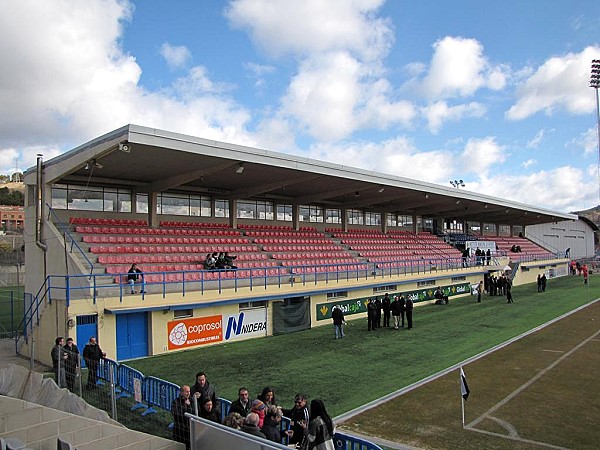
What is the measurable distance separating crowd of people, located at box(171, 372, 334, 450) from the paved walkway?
7.74m

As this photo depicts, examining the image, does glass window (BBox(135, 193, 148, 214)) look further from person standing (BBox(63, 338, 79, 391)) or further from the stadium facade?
person standing (BBox(63, 338, 79, 391))

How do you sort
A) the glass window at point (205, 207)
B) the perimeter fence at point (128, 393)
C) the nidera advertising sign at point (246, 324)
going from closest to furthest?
1. the perimeter fence at point (128, 393)
2. the nidera advertising sign at point (246, 324)
3. the glass window at point (205, 207)

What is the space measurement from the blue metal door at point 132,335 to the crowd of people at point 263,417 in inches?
320

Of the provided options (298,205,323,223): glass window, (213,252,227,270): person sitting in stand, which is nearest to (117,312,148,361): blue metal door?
(213,252,227,270): person sitting in stand

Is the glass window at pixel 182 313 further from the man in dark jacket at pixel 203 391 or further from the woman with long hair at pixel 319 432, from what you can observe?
the woman with long hair at pixel 319 432

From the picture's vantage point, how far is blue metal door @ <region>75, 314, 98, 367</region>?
45.2 ft

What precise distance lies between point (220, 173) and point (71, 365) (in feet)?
38.6

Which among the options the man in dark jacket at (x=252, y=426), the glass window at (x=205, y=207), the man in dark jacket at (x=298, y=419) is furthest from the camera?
the glass window at (x=205, y=207)

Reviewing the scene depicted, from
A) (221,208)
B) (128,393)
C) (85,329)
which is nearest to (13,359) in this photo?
(85,329)

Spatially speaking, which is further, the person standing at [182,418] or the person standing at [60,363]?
the person standing at [60,363]

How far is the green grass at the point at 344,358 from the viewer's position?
11.6 meters

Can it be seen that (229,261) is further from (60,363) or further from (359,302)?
(60,363)

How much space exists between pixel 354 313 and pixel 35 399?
16.9 m

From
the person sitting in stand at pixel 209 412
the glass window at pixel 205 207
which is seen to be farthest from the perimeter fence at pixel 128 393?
the glass window at pixel 205 207
